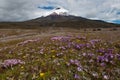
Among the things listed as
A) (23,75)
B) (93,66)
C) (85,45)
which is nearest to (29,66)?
(23,75)

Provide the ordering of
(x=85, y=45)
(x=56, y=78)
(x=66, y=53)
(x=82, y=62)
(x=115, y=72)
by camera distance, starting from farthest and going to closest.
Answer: (x=85, y=45)
(x=66, y=53)
(x=82, y=62)
(x=115, y=72)
(x=56, y=78)

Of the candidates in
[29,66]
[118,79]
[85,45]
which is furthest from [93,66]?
[85,45]

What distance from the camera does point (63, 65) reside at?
37.4ft

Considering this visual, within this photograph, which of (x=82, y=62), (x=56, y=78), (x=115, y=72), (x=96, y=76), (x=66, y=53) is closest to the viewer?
(x=56, y=78)

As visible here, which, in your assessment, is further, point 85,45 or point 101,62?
point 85,45

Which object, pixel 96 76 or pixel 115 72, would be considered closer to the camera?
pixel 96 76

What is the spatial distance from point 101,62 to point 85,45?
451 centimetres

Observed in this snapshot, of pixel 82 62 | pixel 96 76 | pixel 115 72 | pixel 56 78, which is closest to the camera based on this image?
pixel 56 78

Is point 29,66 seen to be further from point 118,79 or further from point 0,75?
point 118,79

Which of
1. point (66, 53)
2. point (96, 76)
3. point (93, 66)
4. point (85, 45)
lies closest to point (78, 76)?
point (96, 76)

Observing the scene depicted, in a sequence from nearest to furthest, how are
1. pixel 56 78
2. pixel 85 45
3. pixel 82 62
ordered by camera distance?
pixel 56 78 < pixel 82 62 < pixel 85 45

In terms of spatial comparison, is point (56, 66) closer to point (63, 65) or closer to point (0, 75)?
point (63, 65)

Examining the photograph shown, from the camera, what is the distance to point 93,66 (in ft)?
38.4

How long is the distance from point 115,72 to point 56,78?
374 cm
